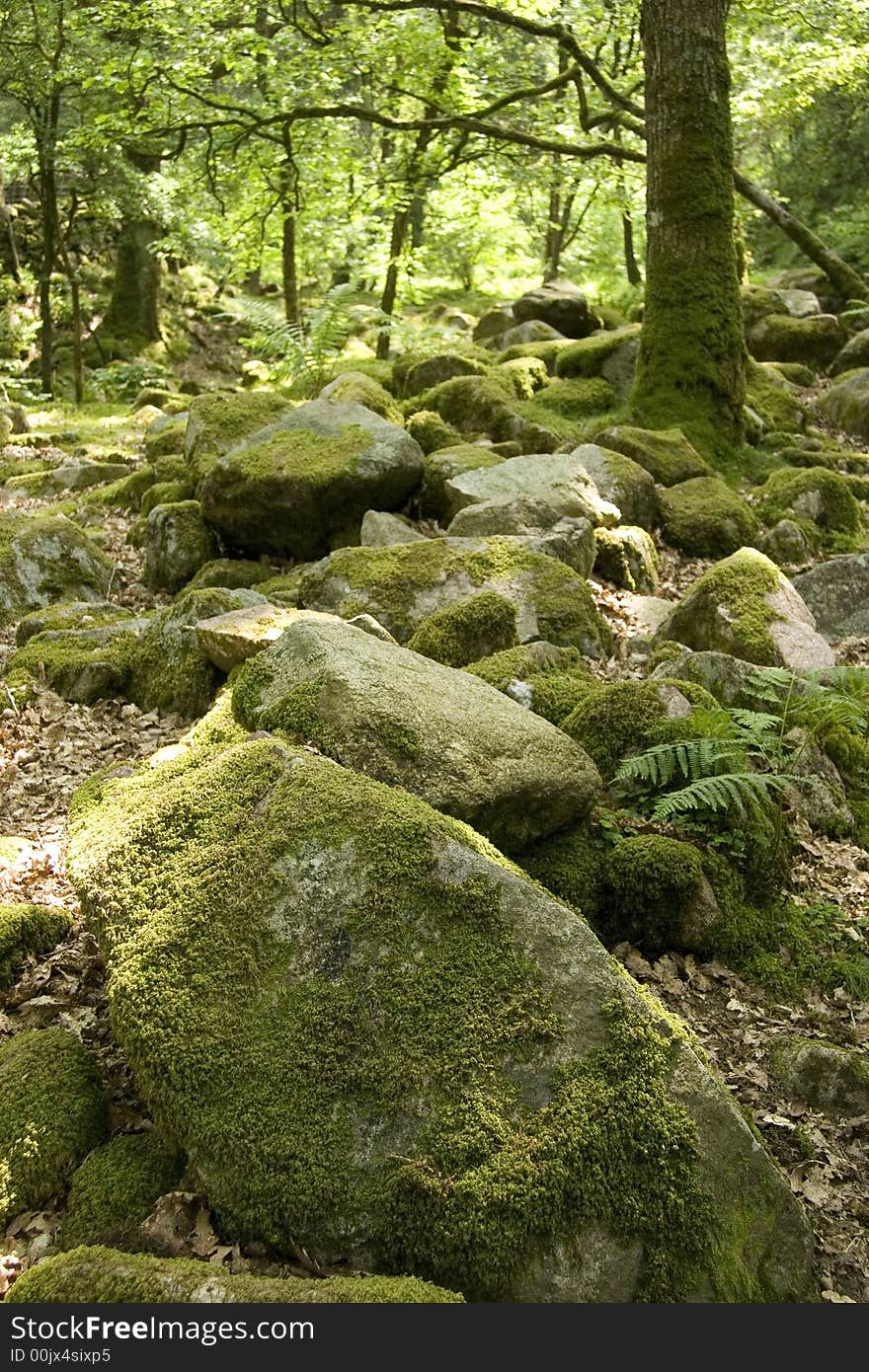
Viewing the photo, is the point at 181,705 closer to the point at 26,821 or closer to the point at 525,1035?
the point at 26,821

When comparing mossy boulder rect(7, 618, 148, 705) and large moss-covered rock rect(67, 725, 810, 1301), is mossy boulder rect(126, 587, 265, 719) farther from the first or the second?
large moss-covered rock rect(67, 725, 810, 1301)

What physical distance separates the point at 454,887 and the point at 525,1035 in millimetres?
546

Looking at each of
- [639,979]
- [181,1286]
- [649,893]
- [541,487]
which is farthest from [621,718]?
[541,487]

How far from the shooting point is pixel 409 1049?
310cm

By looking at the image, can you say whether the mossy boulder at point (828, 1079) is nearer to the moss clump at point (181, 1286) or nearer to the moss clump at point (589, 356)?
the moss clump at point (181, 1286)

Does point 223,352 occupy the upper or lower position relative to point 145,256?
lower

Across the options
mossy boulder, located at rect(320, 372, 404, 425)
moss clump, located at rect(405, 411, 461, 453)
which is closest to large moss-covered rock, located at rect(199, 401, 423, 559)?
moss clump, located at rect(405, 411, 461, 453)

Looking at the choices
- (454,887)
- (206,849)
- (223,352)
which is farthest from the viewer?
(223,352)

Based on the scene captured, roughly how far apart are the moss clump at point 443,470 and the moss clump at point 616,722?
3988 millimetres

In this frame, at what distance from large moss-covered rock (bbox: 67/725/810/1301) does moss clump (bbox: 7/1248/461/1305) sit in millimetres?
197

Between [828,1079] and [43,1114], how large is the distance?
117 inches

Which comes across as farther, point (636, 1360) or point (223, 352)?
point (223, 352)

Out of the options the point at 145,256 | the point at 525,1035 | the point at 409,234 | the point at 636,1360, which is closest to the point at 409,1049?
the point at 525,1035

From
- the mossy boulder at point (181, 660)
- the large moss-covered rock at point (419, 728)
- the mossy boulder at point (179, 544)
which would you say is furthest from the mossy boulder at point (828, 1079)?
the mossy boulder at point (179, 544)
